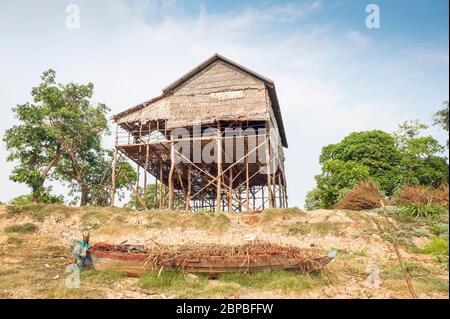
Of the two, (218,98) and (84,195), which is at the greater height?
(218,98)

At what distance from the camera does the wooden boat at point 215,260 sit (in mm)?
8617

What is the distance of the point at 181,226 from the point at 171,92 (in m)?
9.42

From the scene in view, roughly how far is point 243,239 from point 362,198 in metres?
7.42

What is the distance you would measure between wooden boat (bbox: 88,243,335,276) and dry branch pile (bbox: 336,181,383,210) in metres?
8.75

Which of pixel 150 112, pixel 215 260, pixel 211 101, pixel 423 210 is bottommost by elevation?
pixel 215 260

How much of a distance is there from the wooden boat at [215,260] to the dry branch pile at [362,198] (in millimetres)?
8752

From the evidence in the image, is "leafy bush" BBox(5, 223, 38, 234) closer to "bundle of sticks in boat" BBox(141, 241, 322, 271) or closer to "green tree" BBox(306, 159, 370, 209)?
"bundle of sticks in boat" BBox(141, 241, 322, 271)

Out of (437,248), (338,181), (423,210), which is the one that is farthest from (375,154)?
(437,248)

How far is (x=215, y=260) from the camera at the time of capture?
28.6 ft

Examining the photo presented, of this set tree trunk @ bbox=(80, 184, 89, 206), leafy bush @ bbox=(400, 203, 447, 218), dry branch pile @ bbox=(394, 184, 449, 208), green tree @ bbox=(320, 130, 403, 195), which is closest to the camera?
leafy bush @ bbox=(400, 203, 447, 218)

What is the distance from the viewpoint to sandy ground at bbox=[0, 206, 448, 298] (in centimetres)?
789

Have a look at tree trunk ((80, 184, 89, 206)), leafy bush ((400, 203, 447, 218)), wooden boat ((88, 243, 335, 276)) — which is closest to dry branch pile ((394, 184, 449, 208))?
leafy bush ((400, 203, 447, 218))

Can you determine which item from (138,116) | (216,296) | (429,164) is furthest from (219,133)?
(429,164)

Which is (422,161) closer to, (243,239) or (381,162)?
(381,162)
